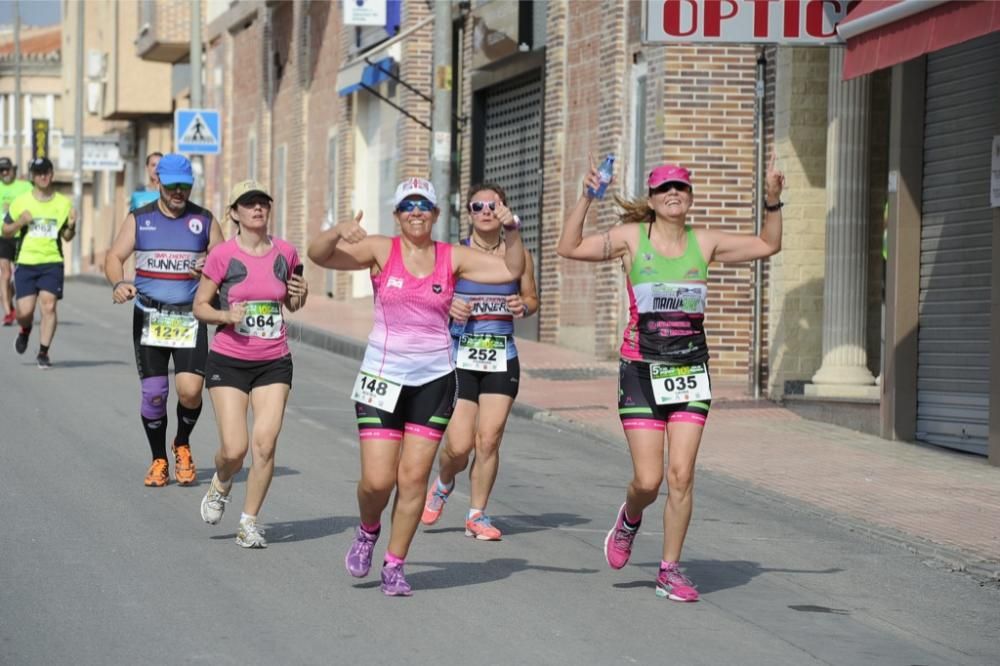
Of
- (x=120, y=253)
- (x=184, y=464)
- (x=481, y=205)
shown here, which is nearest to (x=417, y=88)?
(x=120, y=253)

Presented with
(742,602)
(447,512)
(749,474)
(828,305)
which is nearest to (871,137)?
(828,305)

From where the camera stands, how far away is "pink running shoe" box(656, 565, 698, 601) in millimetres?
8883

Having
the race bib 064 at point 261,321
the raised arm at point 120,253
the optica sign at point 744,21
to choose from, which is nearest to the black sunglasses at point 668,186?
the race bib 064 at point 261,321

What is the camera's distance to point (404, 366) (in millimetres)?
8594

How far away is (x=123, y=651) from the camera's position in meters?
7.31

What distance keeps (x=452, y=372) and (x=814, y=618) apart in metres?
1.92

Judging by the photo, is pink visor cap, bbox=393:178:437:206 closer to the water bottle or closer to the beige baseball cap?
the water bottle

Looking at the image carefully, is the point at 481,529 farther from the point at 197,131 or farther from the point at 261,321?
the point at 197,131

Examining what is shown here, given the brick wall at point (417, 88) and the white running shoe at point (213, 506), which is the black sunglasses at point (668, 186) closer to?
the white running shoe at point (213, 506)

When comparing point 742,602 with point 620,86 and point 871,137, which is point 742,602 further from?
point 620,86

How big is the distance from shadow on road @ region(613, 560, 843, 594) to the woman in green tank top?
369 mm

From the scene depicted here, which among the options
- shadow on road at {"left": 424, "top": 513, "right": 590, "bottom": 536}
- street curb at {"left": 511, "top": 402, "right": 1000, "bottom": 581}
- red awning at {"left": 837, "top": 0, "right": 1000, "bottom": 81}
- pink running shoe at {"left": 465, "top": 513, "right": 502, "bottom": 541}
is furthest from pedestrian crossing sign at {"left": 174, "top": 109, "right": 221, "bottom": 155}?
pink running shoe at {"left": 465, "top": 513, "right": 502, "bottom": 541}

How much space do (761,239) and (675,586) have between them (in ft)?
5.37

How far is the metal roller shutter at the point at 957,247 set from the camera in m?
15.9
